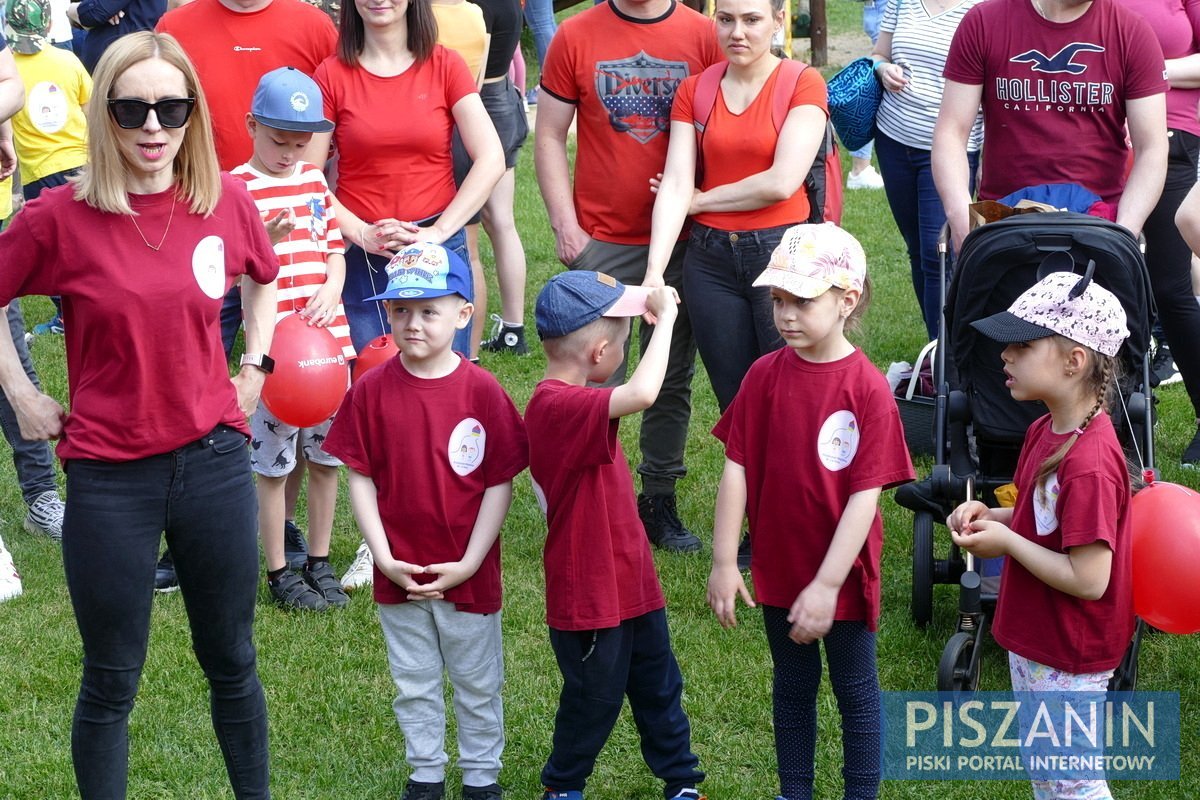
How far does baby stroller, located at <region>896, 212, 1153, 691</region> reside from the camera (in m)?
4.39

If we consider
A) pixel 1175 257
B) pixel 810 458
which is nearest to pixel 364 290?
pixel 810 458

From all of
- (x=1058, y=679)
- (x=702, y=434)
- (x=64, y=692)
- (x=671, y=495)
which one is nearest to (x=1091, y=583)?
(x=1058, y=679)

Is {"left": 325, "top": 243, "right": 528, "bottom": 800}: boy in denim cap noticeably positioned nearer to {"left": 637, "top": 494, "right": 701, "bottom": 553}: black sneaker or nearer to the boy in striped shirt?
the boy in striped shirt

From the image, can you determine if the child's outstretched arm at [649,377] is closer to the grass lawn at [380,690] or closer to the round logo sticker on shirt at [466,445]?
the round logo sticker on shirt at [466,445]

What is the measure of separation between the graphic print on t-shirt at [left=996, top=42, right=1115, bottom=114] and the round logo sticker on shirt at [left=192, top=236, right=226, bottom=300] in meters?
2.89

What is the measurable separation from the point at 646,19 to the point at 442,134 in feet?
2.99

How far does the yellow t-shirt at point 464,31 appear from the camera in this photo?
22.0 ft

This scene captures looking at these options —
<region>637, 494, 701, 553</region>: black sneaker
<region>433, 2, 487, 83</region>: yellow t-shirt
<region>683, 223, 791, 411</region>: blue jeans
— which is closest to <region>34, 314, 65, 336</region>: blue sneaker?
<region>433, 2, 487, 83</region>: yellow t-shirt

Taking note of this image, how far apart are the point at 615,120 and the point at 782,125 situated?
706 millimetres

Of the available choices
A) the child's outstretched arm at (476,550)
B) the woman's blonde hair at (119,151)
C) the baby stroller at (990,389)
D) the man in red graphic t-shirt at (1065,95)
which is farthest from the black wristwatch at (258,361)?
the man in red graphic t-shirt at (1065,95)

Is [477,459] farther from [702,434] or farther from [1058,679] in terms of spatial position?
[702,434]

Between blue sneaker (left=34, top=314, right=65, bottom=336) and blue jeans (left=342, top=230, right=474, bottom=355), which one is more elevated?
blue jeans (left=342, top=230, right=474, bottom=355)

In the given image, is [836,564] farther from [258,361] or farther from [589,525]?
[258,361]

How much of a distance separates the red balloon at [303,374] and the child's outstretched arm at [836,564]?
2015 millimetres
